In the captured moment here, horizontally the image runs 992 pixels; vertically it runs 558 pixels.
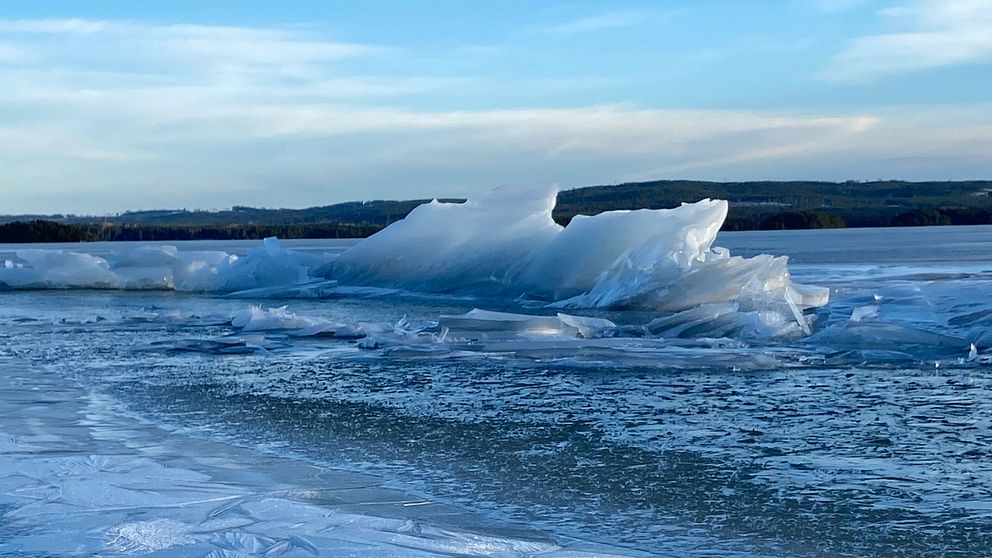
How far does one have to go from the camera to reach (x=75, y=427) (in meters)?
6.59

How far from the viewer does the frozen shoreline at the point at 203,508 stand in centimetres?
397

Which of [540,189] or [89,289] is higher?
[540,189]

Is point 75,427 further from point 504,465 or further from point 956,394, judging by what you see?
point 956,394

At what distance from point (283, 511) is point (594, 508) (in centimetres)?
122

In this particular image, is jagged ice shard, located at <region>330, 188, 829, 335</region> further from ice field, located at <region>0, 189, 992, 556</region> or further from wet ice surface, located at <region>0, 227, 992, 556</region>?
wet ice surface, located at <region>0, 227, 992, 556</region>

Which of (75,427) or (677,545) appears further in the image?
(75,427)

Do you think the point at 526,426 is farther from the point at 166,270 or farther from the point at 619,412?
the point at 166,270

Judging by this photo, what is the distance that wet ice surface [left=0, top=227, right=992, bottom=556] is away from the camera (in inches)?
173

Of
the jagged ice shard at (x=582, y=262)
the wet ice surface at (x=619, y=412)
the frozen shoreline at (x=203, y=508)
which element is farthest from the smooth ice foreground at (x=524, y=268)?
the frozen shoreline at (x=203, y=508)

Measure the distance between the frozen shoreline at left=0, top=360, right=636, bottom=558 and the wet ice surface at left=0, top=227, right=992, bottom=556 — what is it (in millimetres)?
91

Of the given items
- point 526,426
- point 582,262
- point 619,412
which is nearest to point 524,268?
point 582,262

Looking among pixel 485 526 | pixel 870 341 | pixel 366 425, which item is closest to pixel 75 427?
pixel 366 425

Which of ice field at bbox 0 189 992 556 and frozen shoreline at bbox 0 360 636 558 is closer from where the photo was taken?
frozen shoreline at bbox 0 360 636 558

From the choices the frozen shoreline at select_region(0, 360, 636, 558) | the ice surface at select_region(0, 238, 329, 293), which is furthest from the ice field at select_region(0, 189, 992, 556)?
the ice surface at select_region(0, 238, 329, 293)
